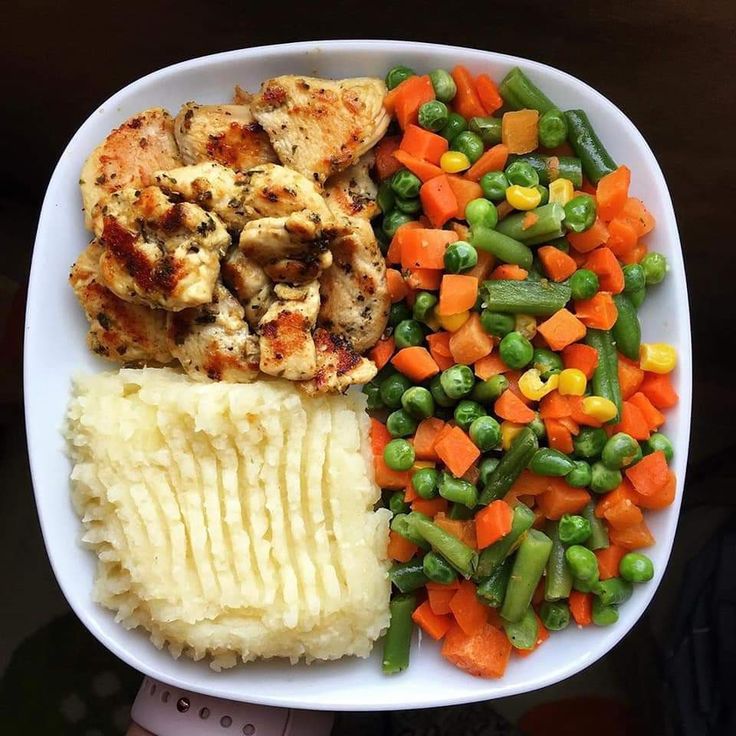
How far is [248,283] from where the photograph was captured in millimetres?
3023

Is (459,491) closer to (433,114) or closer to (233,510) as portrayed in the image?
(233,510)

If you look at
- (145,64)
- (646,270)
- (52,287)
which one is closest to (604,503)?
(646,270)

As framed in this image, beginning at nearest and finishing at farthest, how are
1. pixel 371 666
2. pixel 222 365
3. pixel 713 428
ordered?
pixel 222 365 → pixel 371 666 → pixel 713 428

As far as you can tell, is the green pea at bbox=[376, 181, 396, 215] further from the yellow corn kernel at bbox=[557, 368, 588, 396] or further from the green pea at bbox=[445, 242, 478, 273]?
the yellow corn kernel at bbox=[557, 368, 588, 396]

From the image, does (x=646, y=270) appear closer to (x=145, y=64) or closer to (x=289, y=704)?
(x=289, y=704)

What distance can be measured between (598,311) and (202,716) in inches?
93.2

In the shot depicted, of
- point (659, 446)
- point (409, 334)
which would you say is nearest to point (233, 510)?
point (409, 334)

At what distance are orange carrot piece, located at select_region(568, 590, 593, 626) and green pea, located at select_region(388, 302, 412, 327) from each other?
129 centimetres

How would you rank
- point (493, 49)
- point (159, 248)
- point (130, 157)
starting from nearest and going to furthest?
point (159, 248), point (130, 157), point (493, 49)

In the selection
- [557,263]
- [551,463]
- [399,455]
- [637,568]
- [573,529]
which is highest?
[557,263]

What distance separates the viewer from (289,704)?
312cm

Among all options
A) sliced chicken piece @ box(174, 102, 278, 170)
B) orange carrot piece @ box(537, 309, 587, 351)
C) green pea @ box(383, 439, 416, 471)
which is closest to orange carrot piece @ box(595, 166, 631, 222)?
orange carrot piece @ box(537, 309, 587, 351)

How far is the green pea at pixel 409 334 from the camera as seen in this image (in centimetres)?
315

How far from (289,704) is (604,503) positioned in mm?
1469
